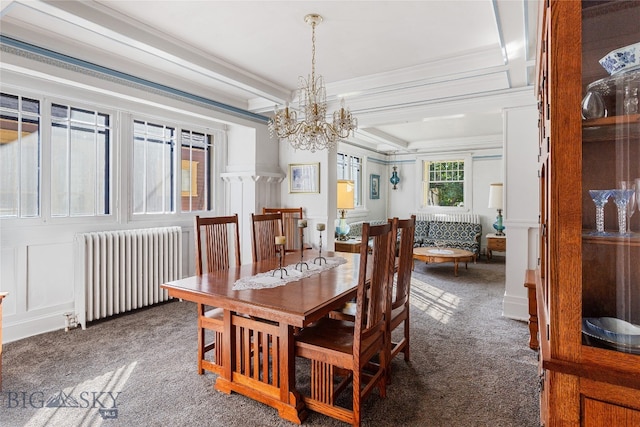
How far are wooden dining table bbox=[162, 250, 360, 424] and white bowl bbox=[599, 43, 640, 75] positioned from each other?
145 centimetres

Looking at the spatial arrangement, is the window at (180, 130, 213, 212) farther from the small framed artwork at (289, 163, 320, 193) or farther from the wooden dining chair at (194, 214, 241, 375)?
the wooden dining chair at (194, 214, 241, 375)

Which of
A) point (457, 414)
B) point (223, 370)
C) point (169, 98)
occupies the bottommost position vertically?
point (457, 414)

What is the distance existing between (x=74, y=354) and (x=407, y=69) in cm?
384

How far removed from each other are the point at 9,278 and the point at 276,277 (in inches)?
96.7

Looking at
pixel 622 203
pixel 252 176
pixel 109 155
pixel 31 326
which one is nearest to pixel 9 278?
pixel 31 326

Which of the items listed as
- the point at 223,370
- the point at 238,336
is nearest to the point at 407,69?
the point at 238,336

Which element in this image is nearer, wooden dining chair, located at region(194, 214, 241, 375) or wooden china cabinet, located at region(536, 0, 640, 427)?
wooden china cabinet, located at region(536, 0, 640, 427)

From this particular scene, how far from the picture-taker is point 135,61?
324cm

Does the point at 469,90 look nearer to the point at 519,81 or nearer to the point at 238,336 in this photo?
the point at 519,81

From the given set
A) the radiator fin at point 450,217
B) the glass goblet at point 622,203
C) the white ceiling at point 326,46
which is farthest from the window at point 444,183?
the glass goblet at point 622,203

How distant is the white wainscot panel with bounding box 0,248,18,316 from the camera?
292 cm

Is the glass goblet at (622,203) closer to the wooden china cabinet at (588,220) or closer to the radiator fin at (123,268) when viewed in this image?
the wooden china cabinet at (588,220)

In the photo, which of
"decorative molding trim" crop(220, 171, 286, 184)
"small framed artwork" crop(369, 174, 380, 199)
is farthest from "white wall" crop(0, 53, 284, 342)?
"small framed artwork" crop(369, 174, 380, 199)

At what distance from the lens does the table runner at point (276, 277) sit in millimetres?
2131
